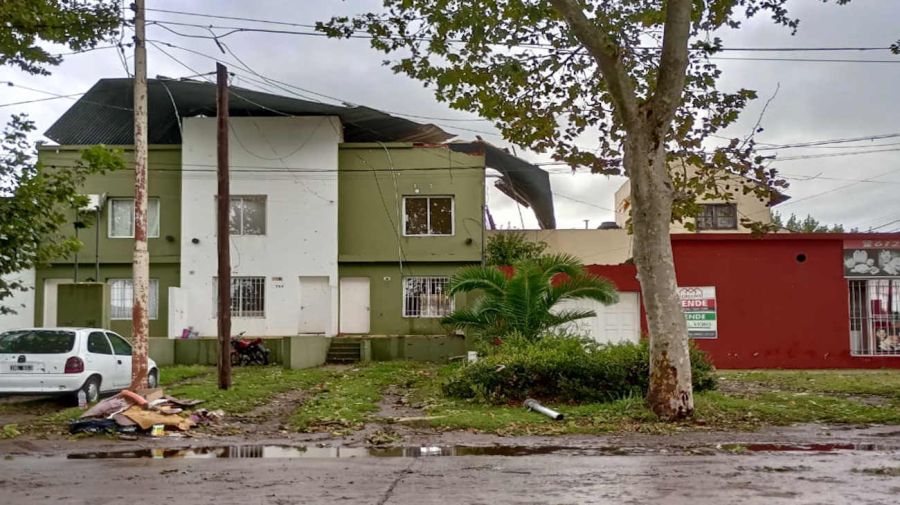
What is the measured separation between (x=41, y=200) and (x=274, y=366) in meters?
12.5

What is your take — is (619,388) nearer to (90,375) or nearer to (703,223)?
(90,375)

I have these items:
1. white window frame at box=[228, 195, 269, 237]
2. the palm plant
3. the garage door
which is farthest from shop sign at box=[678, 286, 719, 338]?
white window frame at box=[228, 195, 269, 237]

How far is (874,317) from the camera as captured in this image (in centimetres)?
2194

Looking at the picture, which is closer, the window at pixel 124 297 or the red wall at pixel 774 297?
the red wall at pixel 774 297

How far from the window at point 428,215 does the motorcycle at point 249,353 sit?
21.2 ft

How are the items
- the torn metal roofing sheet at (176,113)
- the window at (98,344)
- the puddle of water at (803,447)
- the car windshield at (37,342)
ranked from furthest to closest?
the torn metal roofing sheet at (176,113) → the window at (98,344) → the car windshield at (37,342) → the puddle of water at (803,447)

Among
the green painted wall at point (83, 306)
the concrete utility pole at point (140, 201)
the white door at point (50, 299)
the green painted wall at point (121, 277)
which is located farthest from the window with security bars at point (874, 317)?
the white door at point (50, 299)

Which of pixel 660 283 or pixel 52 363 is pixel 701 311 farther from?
pixel 52 363

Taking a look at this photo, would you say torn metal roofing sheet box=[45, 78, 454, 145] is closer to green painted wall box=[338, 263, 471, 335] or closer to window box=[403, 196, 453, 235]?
window box=[403, 196, 453, 235]

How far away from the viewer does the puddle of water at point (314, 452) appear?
940 cm

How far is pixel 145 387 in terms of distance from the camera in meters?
13.3

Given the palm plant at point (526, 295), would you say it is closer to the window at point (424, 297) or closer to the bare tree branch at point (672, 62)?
the bare tree branch at point (672, 62)

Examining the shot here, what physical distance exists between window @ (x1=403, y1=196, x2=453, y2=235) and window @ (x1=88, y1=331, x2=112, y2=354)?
13844 millimetres

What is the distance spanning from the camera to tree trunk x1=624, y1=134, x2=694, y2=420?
11.4m
